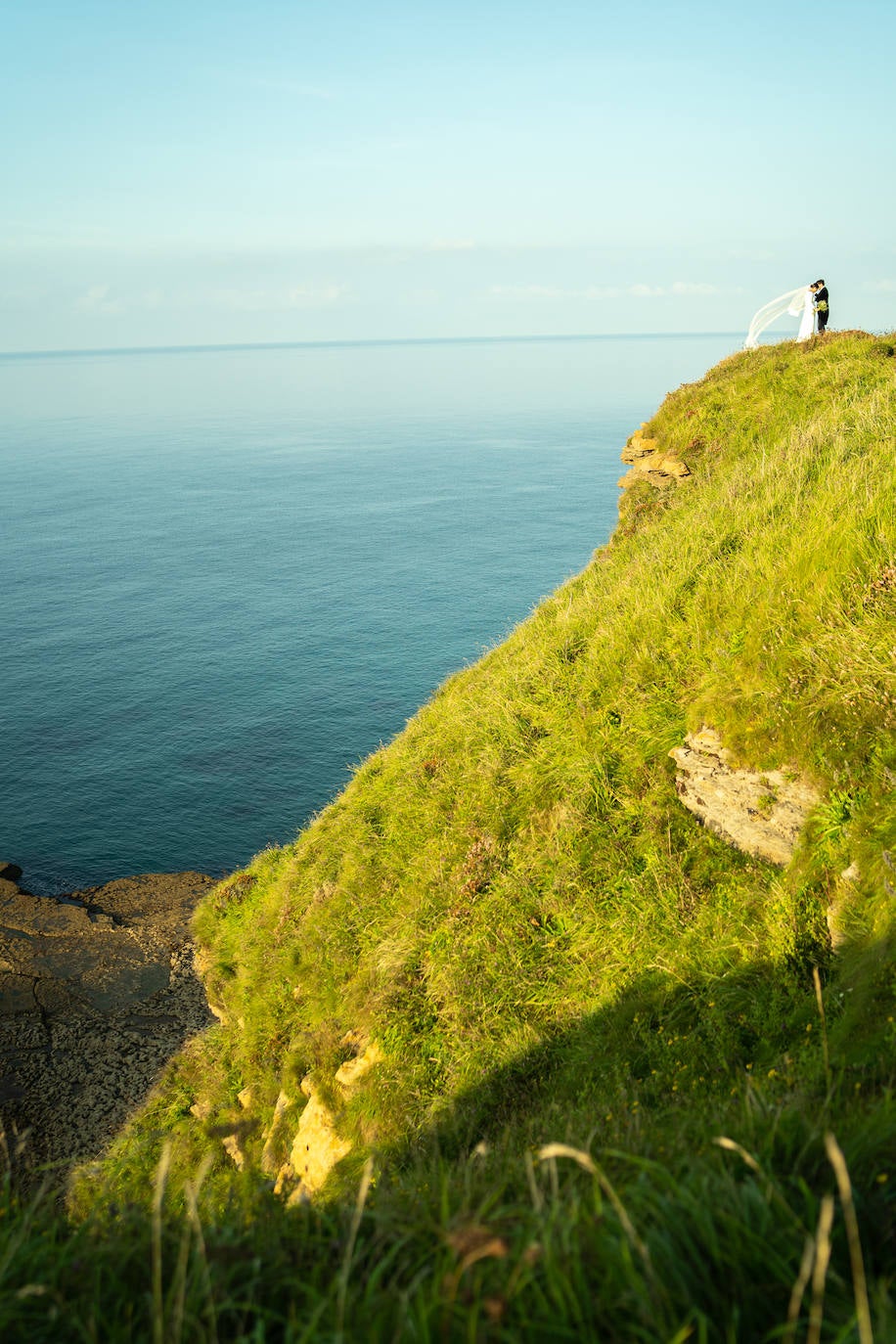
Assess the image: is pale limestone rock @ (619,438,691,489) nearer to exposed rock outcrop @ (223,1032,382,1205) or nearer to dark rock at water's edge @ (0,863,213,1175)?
exposed rock outcrop @ (223,1032,382,1205)

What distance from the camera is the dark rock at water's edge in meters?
21.0

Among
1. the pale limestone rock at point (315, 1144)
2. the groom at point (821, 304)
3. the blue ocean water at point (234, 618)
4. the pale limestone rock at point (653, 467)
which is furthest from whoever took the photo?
the blue ocean water at point (234, 618)

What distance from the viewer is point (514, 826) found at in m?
10.7

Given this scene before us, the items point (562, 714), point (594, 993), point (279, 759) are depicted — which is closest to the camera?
point (594, 993)

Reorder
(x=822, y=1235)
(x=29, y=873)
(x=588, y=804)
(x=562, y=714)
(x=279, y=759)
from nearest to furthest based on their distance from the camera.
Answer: (x=822, y=1235)
(x=588, y=804)
(x=562, y=714)
(x=29, y=873)
(x=279, y=759)

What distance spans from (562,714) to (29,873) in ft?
116

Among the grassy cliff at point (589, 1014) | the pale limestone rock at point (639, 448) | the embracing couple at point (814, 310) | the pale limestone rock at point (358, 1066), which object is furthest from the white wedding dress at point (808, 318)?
the pale limestone rock at point (358, 1066)

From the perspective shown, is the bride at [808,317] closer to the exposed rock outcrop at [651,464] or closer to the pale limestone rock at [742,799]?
the exposed rock outcrop at [651,464]

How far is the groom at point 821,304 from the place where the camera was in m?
24.9

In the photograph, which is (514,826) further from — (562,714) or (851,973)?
(851,973)

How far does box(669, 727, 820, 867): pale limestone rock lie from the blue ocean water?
30.9 meters

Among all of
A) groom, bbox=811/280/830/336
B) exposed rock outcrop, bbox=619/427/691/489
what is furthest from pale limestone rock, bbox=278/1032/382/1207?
groom, bbox=811/280/830/336

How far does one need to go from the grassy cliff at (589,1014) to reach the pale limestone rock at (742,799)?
202mm

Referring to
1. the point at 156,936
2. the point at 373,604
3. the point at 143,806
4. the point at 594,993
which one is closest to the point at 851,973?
the point at 594,993
